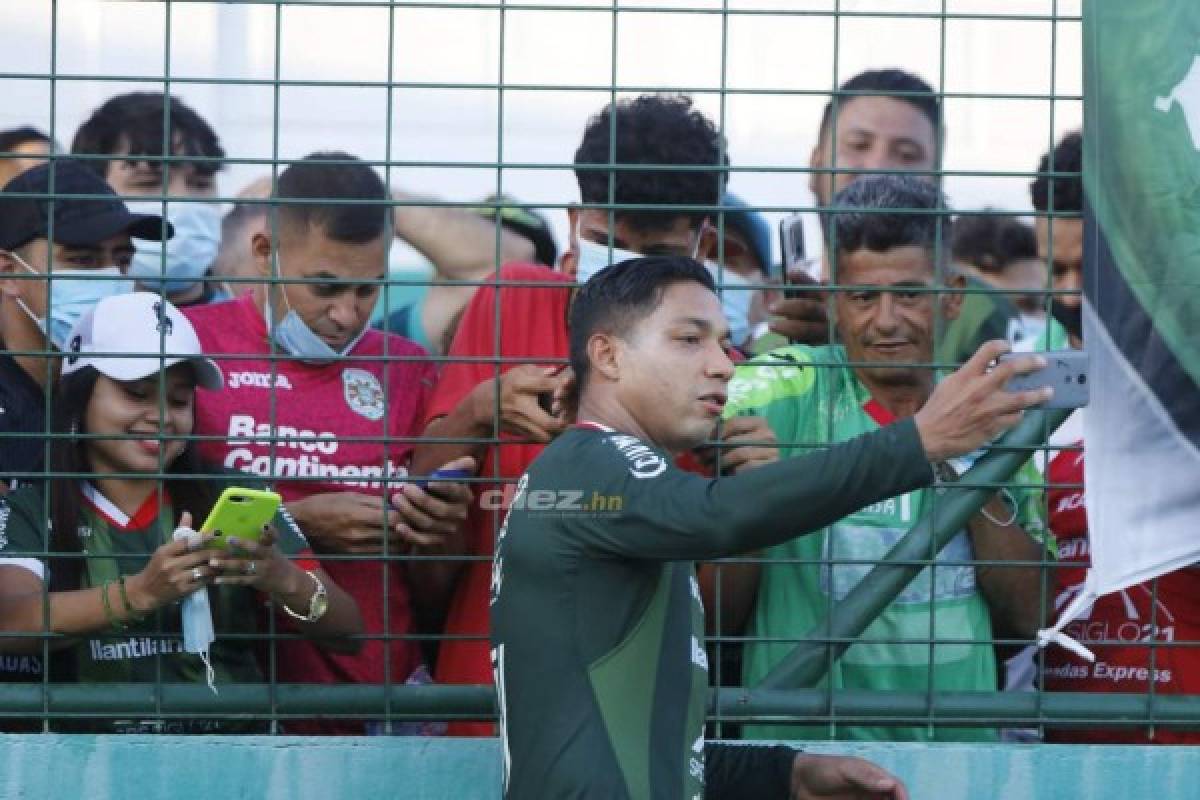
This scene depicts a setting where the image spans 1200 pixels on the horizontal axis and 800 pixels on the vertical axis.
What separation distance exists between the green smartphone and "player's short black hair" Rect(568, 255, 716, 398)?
615 mm

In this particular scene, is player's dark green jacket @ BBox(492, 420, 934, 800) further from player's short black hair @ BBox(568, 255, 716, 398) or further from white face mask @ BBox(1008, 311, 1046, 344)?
white face mask @ BBox(1008, 311, 1046, 344)

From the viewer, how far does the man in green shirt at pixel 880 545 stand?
4.37 metres

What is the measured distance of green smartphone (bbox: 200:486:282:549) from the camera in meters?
3.81

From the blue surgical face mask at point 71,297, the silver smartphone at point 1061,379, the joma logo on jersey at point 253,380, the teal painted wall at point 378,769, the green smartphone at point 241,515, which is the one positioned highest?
the blue surgical face mask at point 71,297

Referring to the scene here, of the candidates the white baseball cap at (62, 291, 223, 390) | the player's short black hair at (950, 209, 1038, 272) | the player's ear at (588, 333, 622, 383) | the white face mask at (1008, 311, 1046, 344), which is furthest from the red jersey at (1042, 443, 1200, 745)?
the player's short black hair at (950, 209, 1038, 272)

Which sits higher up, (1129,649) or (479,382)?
(479,382)

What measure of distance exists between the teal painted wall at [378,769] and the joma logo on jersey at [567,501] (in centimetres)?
89

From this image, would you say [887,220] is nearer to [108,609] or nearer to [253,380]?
[253,380]

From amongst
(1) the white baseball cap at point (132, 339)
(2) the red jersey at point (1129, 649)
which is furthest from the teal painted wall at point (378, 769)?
(1) the white baseball cap at point (132, 339)

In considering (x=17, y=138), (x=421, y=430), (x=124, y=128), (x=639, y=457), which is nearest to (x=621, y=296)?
(x=639, y=457)

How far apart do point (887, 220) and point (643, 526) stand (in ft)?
4.80

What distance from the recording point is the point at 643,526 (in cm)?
338

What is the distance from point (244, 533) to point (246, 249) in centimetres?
317

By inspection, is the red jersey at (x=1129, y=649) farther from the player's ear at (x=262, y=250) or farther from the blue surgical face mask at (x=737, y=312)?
the player's ear at (x=262, y=250)
